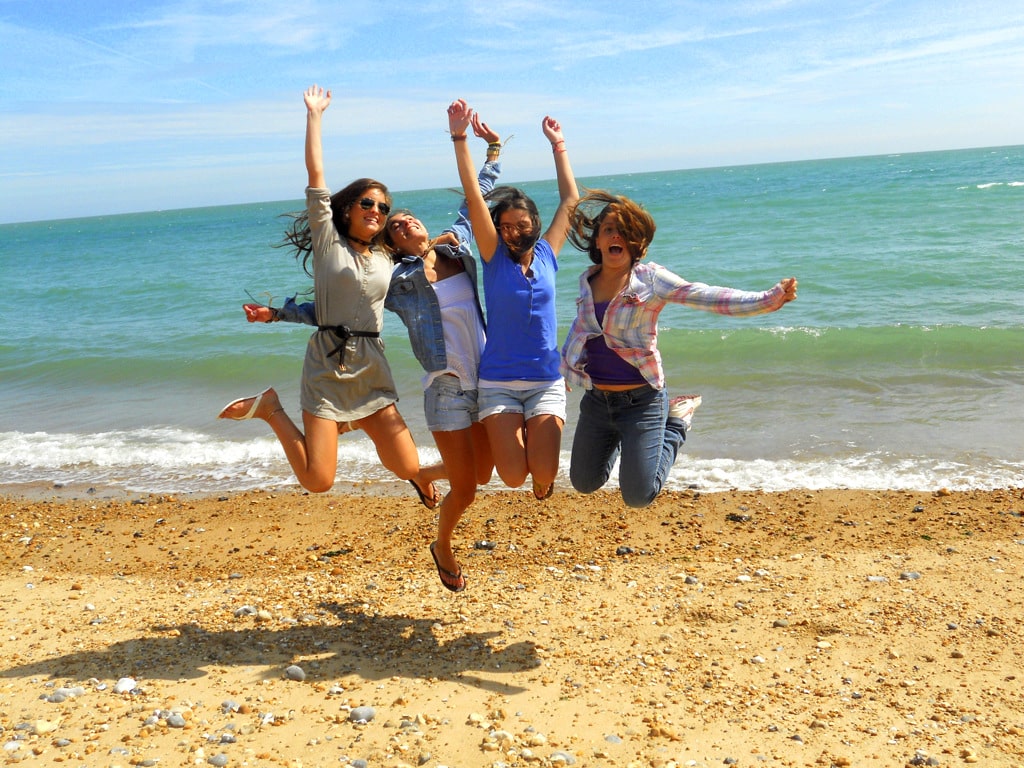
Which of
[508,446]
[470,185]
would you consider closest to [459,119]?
[470,185]

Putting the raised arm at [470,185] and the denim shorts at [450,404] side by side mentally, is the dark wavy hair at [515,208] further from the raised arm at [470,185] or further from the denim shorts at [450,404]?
the denim shorts at [450,404]

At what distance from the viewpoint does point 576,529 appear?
7.72 m

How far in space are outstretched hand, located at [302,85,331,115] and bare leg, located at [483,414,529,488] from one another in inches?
77.6

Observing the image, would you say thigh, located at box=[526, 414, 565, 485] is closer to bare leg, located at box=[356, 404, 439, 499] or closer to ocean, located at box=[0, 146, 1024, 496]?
bare leg, located at box=[356, 404, 439, 499]

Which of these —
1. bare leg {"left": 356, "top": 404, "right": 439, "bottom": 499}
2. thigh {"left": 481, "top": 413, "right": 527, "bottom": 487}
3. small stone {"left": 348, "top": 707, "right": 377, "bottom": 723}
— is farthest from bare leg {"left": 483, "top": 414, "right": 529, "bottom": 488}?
small stone {"left": 348, "top": 707, "right": 377, "bottom": 723}

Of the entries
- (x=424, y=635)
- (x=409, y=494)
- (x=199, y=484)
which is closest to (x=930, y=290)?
(x=409, y=494)

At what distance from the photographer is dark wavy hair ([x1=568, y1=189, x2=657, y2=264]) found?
205 inches

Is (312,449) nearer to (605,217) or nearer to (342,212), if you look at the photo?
(342,212)

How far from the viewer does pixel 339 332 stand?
5344 millimetres

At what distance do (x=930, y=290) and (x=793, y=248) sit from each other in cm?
978

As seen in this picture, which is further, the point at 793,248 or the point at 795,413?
the point at 793,248

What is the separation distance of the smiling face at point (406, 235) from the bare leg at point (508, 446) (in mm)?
1077

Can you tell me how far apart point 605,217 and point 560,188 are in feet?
1.76

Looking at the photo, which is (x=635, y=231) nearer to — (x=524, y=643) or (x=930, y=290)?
(x=524, y=643)
